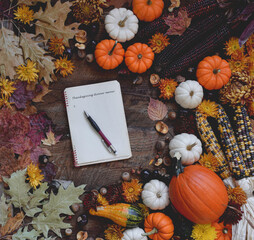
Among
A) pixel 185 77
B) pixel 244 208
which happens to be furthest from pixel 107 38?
pixel 244 208

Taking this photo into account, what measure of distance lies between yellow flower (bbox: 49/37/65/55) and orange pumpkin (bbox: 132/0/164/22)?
42 centimetres

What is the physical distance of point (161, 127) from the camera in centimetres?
153

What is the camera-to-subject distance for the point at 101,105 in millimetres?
1528

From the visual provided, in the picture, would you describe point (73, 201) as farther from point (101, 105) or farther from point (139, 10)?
point (139, 10)

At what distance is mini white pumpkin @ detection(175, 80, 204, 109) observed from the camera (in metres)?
1.47

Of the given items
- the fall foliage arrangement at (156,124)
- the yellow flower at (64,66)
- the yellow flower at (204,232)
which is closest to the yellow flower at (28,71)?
the fall foliage arrangement at (156,124)

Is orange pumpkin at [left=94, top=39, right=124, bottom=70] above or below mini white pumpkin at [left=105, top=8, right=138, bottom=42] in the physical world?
below

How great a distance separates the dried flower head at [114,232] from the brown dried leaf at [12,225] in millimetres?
432

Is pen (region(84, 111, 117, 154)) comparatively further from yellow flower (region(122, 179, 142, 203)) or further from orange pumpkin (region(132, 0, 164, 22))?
orange pumpkin (region(132, 0, 164, 22))

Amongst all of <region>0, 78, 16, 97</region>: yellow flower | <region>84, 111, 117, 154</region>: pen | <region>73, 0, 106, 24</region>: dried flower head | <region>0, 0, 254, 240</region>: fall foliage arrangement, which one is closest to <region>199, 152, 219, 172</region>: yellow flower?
<region>0, 0, 254, 240</region>: fall foliage arrangement

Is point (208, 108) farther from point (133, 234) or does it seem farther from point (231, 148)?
point (133, 234)

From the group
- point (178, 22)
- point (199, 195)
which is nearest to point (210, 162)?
point (199, 195)

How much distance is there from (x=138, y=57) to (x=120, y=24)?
193 millimetres

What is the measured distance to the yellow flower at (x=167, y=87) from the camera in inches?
59.4
